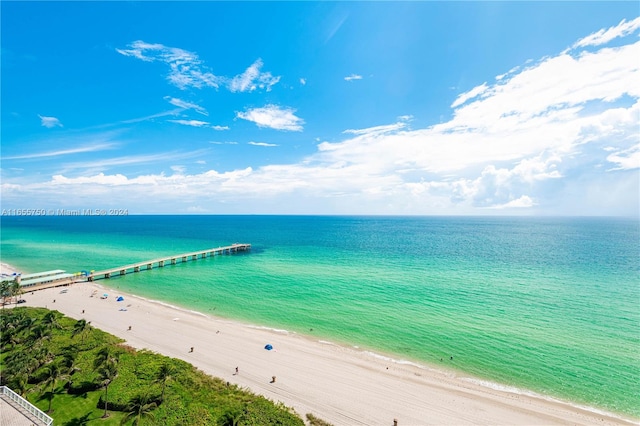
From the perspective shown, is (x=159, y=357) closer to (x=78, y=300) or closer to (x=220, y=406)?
(x=220, y=406)

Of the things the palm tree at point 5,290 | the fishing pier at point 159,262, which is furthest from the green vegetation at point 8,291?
the fishing pier at point 159,262

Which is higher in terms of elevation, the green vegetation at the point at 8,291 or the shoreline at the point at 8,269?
the green vegetation at the point at 8,291

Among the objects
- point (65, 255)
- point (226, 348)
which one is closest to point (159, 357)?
point (226, 348)

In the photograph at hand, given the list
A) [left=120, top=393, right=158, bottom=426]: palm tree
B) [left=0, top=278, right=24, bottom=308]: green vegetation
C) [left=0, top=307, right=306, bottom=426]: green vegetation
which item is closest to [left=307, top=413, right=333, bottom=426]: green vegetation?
[left=0, top=307, right=306, bottom=426]: green vegetation

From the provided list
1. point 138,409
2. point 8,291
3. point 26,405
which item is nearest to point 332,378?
point 138,409

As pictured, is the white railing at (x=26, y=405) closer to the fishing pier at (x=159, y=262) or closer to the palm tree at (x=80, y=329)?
the palm tree at (x=80, y=329)

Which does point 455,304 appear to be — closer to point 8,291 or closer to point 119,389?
point 119,389
